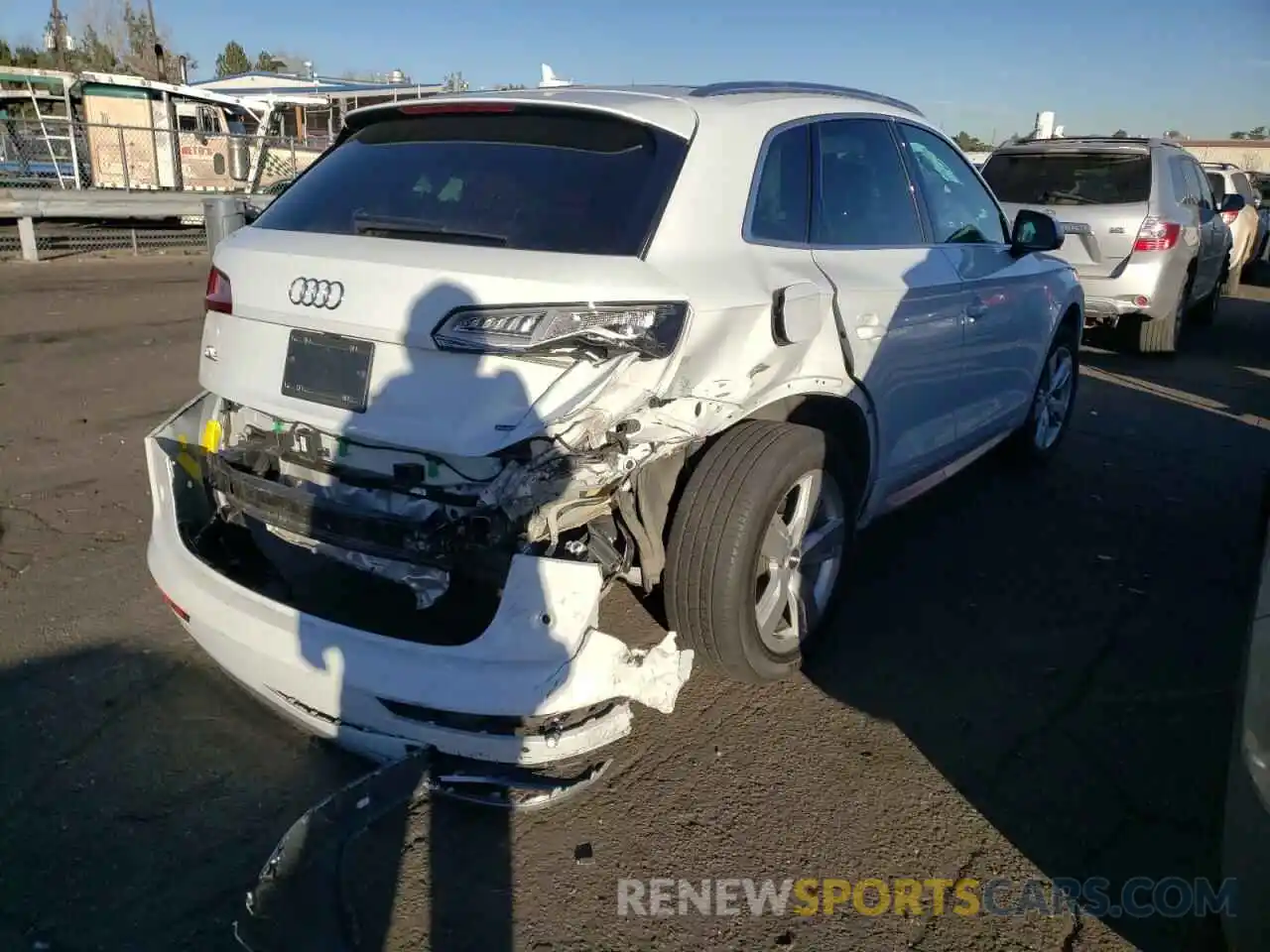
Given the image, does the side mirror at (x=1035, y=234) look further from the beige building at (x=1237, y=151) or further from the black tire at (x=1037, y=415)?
the beige building at (x=1237, y=151)

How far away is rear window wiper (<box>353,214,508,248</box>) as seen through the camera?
2.77 metres

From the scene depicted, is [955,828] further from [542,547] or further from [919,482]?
[919,482]

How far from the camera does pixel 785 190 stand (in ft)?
10.9

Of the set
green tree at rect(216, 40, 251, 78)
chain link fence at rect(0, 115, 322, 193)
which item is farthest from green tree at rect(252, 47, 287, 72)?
chain link fence at rect(0, 115, 322, 193)

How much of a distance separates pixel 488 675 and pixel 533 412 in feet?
2.17

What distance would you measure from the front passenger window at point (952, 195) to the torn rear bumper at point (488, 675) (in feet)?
8.21

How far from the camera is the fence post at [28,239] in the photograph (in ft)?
44.4

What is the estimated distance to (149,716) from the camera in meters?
A: 3.10

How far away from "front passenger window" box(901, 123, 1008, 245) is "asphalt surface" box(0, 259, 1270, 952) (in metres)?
1.42

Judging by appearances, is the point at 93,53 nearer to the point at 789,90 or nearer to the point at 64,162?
the point at 64,162

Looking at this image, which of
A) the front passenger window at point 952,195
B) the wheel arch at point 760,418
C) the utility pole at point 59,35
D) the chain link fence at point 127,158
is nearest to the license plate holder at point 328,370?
Answer: the wheel arch at point 760,418

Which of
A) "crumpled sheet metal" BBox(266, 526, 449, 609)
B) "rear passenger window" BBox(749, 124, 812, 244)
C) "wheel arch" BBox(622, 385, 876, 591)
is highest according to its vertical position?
"rear passenger window" BBox(749, 124, 812, 244)

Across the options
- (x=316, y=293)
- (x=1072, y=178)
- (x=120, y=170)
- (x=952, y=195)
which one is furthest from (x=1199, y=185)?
(x=120, y=170)

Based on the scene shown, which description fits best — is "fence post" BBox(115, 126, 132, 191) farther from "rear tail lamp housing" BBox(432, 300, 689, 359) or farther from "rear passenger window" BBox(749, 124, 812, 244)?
"rear tail lamp housing" BBox(432, 300, 689, 359)
